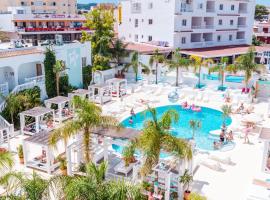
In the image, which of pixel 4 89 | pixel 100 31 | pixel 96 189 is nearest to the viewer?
pixel 96 189

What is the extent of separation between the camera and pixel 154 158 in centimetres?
1492

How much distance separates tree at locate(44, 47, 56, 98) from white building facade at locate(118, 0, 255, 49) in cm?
2403

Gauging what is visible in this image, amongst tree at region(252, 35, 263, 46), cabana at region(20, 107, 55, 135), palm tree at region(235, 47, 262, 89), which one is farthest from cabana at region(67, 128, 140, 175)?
tree at region(252, 35, 263, 46)

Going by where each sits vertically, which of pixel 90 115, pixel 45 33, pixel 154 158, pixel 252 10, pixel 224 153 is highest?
pixel 252 10

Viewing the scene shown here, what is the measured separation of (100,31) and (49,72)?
49.5 ft

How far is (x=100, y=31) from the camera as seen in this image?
146 feet

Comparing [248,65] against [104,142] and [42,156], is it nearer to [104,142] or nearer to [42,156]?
[104,142]

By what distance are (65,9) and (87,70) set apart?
52.3 m

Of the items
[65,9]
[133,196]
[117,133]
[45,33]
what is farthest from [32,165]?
[65,9]

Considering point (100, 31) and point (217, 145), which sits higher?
point (100, 31)

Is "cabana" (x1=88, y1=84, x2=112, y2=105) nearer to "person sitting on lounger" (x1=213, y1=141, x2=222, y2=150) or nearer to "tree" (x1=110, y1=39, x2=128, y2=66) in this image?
"tree" (x1=110, y1=39, x2=128, y2=66)

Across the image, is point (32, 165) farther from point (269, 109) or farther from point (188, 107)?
point (269, 109)

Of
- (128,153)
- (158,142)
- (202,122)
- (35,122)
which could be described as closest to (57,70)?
(35,122)

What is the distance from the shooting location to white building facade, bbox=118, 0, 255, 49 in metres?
51.2
